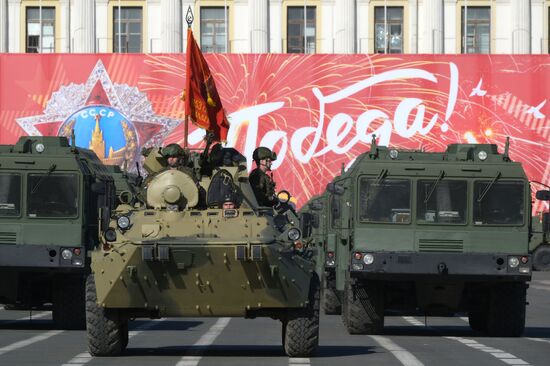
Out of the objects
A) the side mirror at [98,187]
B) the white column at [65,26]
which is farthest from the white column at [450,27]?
the side mirror at [98,187]

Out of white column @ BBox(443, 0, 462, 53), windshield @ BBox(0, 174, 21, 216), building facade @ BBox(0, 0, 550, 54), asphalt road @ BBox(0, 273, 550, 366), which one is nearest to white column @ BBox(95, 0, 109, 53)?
building facade @ BBox(0, 0, 550, 54)

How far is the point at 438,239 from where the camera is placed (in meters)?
27.8

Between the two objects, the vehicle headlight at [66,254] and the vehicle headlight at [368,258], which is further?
the vehicle headlight at [66,254]

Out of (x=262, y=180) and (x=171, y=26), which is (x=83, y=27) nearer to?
(x=171, y=26)

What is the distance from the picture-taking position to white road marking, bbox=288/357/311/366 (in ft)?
64.2

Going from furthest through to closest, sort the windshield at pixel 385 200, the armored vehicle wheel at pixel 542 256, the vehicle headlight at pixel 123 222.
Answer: the armored vehicle wheel at pixel 542 256
the windshield at pixel 385 200
the vehicle headlight at pixel 123 222

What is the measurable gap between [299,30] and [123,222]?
59935mm

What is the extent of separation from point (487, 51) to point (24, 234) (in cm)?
5258

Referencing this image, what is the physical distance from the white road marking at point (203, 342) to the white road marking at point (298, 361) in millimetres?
1027

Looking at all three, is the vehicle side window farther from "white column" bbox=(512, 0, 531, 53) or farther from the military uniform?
"white column" bbox=(512, 0, 531, 53)

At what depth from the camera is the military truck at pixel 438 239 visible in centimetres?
2742

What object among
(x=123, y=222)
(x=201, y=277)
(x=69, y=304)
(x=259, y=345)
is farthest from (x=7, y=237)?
(x=201, y=277)

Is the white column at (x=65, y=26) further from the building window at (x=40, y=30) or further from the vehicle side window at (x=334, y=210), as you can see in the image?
the vehicle side window at (x=334, y=210)

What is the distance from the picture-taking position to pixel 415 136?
66.9 m
